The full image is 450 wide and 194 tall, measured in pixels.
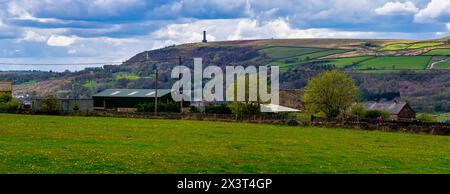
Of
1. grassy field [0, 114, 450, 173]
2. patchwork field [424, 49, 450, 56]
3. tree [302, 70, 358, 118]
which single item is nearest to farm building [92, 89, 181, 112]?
tree [302, 70, 358, 118]

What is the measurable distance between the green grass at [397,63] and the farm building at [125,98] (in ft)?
255

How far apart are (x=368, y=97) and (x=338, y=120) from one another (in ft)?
302

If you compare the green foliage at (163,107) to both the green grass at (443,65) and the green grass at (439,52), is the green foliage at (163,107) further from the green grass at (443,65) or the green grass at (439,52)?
the green grass at (439,52)

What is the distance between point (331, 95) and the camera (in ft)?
295

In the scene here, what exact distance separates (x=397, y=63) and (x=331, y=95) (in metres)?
88.5

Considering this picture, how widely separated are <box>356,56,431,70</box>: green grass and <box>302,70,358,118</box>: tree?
256 feet

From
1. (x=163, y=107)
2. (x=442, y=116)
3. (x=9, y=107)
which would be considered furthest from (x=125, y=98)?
(x=442, y=116)

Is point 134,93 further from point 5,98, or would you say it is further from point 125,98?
point 5,98

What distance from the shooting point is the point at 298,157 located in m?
30.5

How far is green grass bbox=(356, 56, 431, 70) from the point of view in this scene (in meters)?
167

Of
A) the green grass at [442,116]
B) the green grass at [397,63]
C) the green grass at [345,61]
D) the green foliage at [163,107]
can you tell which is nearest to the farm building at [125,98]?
A: the green foliage at [163,107]

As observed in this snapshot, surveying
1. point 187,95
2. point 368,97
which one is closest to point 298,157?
point 187,95
